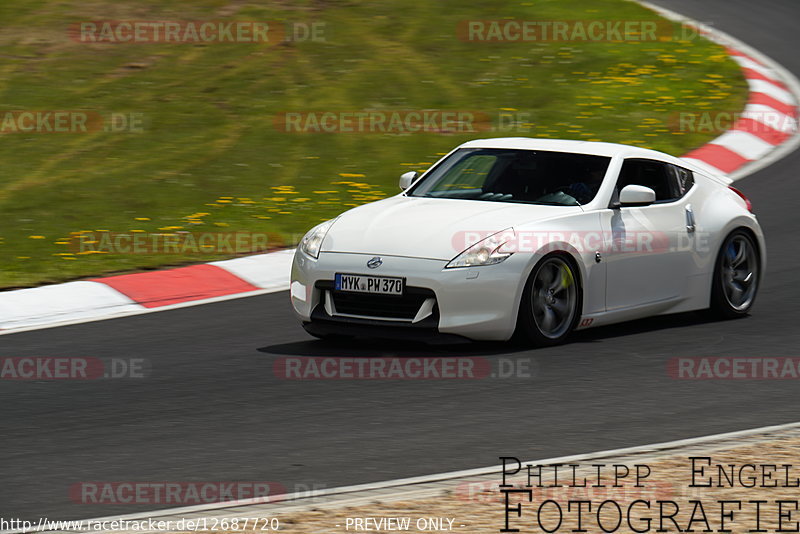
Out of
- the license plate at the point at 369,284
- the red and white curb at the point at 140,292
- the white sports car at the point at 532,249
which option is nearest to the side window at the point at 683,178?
the white sports car at the point at 532,249

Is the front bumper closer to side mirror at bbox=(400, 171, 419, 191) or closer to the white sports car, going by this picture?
the white sports car

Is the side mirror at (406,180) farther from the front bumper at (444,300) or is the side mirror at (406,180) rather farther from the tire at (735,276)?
the tire at (735,276)

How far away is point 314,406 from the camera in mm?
7445

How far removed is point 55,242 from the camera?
484 inches

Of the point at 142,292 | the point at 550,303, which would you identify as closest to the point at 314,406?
the point at 550,303

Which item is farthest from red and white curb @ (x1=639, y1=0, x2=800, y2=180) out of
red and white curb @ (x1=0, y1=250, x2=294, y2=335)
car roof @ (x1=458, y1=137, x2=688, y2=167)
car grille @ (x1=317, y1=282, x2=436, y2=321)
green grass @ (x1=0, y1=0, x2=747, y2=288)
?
car grille @ (x1=317, y1=282, x2=436, y2=321)

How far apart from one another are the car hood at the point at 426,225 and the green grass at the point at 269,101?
3188mm

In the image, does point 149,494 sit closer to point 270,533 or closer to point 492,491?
point 270,533

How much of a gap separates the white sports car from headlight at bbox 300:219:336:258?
0.01 metres

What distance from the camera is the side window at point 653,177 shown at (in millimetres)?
9617

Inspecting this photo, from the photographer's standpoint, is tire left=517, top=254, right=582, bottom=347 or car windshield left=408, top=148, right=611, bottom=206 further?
car windshield left=408, top=148, right=611, bottom=206

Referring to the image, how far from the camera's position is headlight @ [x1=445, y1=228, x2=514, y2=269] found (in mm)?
8484

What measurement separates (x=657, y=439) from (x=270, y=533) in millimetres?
2328

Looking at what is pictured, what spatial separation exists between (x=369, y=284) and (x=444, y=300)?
48 centimetres
